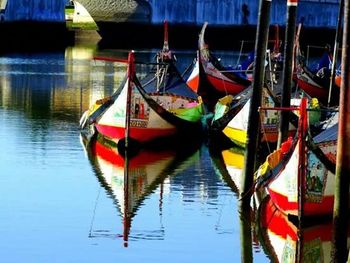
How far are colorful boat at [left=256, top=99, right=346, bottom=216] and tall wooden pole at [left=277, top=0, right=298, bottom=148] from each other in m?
2.36

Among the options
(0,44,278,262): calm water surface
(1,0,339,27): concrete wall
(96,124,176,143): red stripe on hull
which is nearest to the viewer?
(0,44,278,262): calm water surface

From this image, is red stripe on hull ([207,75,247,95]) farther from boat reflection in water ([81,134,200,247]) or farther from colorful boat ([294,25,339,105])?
boat reflection in water ([81,134,200,247])

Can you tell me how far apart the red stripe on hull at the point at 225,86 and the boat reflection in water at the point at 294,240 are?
19.6 m

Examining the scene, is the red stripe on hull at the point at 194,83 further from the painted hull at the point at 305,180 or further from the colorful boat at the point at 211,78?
the painted hull at the point at 305,180

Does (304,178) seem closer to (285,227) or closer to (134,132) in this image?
(285,227)

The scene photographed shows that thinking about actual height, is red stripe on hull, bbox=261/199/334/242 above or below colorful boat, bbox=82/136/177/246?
above

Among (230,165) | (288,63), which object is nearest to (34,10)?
(230,165)

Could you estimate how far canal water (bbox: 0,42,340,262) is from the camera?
17438mm

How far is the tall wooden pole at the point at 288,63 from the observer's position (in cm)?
1997

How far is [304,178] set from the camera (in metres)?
17.3

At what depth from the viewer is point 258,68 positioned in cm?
1905

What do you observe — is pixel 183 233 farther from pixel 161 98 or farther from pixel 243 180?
pixel 161 98

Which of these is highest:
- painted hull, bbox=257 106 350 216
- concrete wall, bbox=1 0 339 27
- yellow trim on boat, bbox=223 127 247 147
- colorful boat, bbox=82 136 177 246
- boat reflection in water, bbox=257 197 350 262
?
concrete wall, bbox=1 0 339 27

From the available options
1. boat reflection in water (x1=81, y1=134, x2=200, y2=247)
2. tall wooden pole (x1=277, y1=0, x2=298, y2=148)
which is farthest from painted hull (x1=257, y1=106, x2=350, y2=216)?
tall wooden pole (x1=277, y1=0, x2=298, y2=148)
